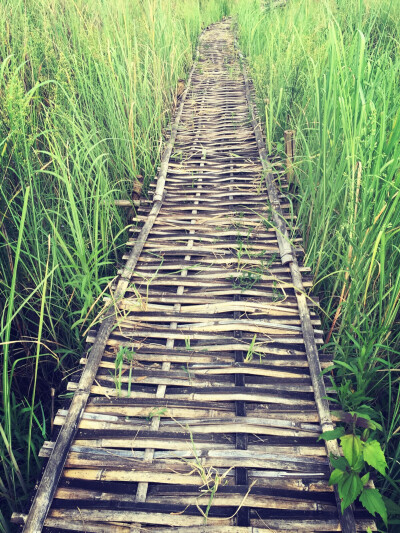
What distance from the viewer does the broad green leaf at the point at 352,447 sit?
3.39ft

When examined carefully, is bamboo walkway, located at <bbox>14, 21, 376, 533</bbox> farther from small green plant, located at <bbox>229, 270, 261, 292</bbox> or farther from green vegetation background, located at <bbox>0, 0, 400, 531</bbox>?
green vegetation background, located at <bbox>0, 0, 400, 531</bbox>

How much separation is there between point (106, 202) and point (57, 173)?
38 cm

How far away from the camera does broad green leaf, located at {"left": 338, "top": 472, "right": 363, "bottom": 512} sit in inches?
39.3

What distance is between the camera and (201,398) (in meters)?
1.36

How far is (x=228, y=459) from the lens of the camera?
119 cm

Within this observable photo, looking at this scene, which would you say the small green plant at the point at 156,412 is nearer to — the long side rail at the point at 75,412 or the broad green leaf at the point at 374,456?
the long side rail at the point at 75,412

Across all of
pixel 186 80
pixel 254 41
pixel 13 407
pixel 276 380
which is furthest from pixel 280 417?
pixel 254 41

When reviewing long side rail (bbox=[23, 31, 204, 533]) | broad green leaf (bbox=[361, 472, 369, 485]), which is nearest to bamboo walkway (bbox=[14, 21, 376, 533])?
long side rail (bbox=[23, 31, 204, 533])

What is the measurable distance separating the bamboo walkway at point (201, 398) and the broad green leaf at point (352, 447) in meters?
0.15

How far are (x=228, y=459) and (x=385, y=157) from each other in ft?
4.24

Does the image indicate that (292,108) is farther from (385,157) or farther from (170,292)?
(170,292)

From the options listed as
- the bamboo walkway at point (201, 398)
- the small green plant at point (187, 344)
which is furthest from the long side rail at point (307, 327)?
the small green plant at point (187, 344)

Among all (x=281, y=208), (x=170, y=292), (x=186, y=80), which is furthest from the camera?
(x=186, y=80)

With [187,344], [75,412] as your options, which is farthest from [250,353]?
[75,412]
